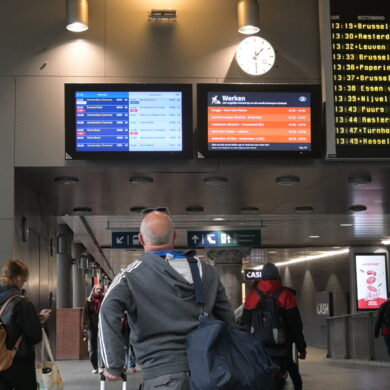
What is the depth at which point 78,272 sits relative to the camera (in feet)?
95.2

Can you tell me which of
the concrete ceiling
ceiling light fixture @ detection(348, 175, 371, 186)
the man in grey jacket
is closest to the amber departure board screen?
the concrete ceiling

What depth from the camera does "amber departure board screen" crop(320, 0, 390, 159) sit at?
24.3ft

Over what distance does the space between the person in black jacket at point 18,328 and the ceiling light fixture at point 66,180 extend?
2.85 metres

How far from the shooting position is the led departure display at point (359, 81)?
7398mm

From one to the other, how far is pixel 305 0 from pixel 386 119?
1.55 meters

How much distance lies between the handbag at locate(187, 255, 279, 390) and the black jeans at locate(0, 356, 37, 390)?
2477 mm

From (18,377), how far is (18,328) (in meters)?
0.38

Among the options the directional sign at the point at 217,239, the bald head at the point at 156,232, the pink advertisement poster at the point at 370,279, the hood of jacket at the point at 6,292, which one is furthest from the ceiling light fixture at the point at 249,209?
the pink advertisement poster at the point at 370,279

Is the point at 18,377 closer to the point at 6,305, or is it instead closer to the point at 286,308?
the point at 6,305

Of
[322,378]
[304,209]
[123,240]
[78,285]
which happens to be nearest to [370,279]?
[78,285]

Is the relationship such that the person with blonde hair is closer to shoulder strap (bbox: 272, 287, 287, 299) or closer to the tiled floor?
the tiled floor

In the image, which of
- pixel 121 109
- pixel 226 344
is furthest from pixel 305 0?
pixel 226 344

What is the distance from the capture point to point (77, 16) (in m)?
7.36

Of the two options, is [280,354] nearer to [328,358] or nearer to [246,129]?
[246,129]
